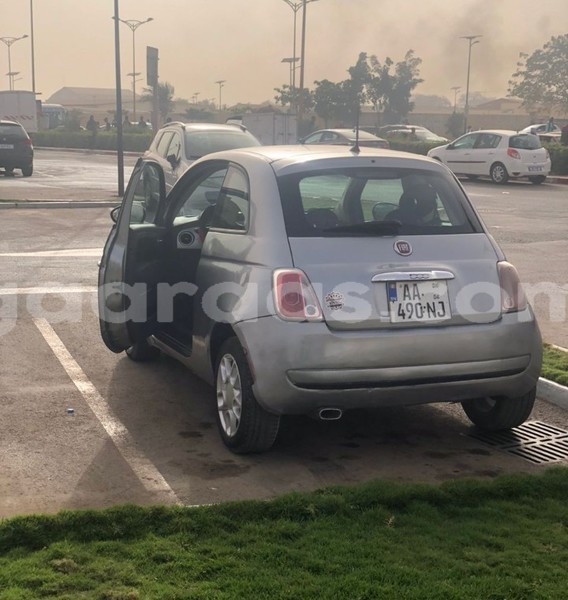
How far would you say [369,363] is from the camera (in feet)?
16.7

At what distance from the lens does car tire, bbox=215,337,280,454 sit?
529cm

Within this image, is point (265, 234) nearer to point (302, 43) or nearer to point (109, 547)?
point (109, 547)

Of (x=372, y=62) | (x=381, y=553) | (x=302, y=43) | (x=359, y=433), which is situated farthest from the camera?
(x=372, y=62)

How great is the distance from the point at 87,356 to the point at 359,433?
8.64ft

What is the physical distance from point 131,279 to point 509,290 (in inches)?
92.2

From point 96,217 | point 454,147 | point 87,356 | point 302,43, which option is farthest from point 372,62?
point 87,356

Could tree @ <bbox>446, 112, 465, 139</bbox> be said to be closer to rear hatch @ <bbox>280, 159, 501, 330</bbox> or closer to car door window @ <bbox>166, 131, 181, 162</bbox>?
car door window @ <bbox>166, 131, 181, 162</bbox>

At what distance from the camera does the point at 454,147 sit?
29.7 m

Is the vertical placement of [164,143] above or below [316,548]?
above

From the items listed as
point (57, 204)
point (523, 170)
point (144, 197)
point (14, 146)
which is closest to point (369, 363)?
point (144, 197)

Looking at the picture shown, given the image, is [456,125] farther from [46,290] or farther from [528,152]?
[46,290]

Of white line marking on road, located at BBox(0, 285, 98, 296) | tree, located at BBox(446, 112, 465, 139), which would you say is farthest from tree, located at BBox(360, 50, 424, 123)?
white line marking on road, located at BBox(0, 285, 98, 296)

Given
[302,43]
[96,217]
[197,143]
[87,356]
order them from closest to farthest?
[87,356], [197,143], [96,217], [302,43]

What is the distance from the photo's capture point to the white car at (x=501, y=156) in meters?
27.7
